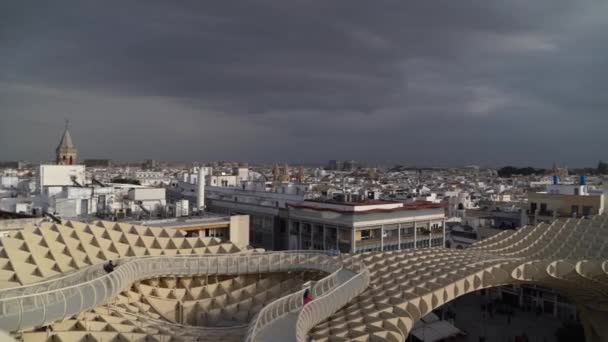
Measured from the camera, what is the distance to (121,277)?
1405 centimetres

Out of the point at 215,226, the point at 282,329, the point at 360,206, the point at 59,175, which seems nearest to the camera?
the point at 282,329

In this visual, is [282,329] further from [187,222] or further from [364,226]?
[364,226]

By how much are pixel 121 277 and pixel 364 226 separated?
2413cm

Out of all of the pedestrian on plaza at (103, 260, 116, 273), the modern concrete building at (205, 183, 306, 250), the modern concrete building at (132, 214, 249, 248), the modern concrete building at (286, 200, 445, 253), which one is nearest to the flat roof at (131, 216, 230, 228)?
the modern concrete building at (132, 214, 249, 248)

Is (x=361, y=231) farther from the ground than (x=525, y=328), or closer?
farther from the ground

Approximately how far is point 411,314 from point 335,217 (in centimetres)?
2184

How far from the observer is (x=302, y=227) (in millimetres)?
39188

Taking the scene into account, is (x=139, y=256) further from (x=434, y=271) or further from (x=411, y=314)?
(x=434, y=271)

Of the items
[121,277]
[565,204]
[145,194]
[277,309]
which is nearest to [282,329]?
[277,309]

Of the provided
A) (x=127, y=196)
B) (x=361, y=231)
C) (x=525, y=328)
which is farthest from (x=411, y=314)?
(x=127, y=196)

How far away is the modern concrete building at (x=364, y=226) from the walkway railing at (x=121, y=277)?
16.2 meters

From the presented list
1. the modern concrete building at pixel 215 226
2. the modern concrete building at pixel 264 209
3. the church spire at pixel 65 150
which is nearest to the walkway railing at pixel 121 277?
the modern concrete building at pixel 215 226

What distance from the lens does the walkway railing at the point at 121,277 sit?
33.5 ft

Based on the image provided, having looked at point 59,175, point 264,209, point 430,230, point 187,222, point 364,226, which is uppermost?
point 59,175
